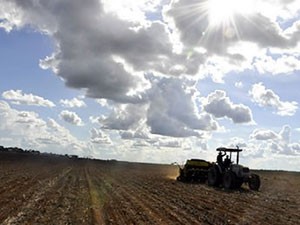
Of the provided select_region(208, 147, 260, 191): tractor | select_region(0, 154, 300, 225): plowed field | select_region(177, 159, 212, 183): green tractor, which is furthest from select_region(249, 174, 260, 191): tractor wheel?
select_region(0, 154, 300, 225): plowed field

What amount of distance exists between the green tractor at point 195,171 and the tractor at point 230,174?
3464 mm

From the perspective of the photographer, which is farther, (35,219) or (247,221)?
(247,221)

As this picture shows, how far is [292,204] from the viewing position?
21766 millimetres

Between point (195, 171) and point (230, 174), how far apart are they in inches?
262

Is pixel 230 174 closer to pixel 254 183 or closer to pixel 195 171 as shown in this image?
pixel 254 183

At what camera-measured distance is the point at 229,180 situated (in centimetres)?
2895

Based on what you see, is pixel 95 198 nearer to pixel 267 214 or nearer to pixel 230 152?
pixel 267 214

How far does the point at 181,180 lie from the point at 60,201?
1781 centimetres

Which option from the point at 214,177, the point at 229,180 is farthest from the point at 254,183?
the point at 214,177

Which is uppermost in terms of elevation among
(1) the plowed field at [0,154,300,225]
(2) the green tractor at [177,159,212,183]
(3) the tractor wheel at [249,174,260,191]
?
(2) the green tractor at [177,159,212,183]

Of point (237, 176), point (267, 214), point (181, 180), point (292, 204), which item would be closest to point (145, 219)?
point (267, 214)

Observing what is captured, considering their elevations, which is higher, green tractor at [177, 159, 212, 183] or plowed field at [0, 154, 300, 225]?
green tractor at [177, 159, 212, 183]

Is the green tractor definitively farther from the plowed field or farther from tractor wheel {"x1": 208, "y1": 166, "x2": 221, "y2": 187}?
the plowed field

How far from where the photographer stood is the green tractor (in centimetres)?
3525
